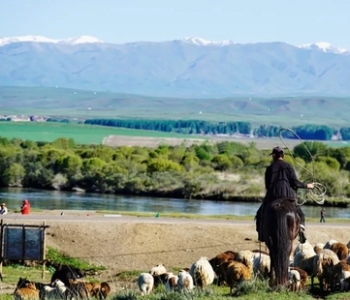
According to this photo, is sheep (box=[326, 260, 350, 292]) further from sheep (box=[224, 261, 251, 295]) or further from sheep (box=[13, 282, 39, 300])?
sheep (box=[13, 282, 39, 300])

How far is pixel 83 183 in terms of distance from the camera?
3140 inches

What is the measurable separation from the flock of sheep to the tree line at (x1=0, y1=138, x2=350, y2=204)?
4203 centimetres

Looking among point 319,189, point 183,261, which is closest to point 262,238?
point 319,189

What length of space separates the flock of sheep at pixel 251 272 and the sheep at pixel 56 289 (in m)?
1.79

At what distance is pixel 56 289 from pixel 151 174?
5990 cm

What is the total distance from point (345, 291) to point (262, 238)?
443 cm

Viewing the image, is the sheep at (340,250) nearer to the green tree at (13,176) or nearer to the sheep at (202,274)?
the sheep at (202,274)

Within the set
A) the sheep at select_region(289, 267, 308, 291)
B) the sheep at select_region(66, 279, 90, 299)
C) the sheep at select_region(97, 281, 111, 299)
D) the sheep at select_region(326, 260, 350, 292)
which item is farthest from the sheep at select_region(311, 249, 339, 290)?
the sheep at select_region(66, 279, 90, 299)

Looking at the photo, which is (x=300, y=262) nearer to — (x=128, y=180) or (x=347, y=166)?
(x=128, y=180)

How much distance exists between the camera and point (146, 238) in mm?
36969

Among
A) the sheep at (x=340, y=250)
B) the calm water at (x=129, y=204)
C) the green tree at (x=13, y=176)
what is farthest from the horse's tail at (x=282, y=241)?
the green tree at (x=13, y=176)

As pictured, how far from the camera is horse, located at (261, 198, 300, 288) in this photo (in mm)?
18188

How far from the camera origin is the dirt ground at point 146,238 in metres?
35.1

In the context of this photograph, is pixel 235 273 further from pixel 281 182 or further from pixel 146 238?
pixel 146 238
